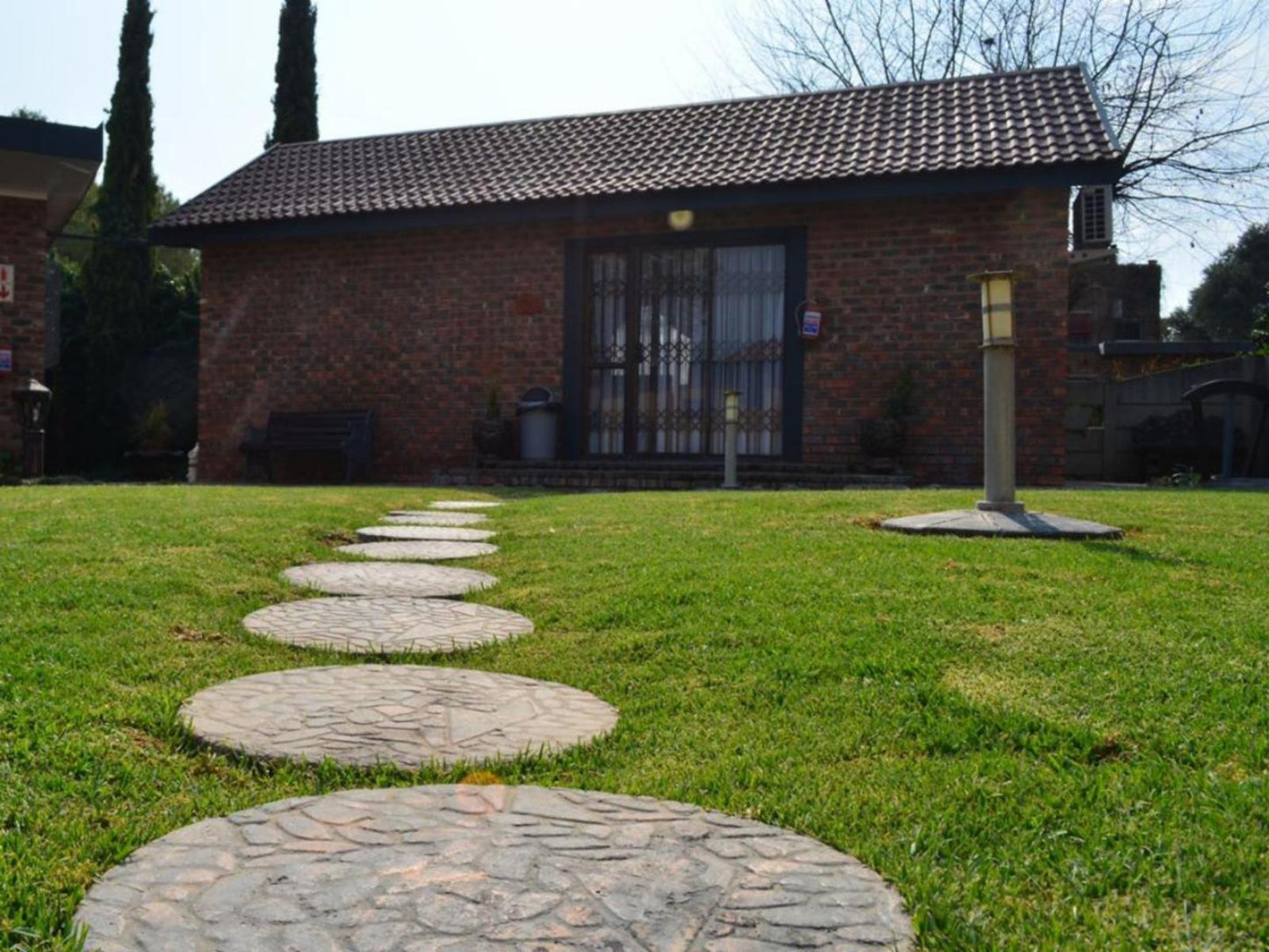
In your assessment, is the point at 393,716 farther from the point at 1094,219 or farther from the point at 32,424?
the point at 32,424

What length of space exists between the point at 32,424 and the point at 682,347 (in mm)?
6501

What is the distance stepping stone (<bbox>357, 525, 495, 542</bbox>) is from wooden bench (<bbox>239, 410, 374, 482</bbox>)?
5.83m

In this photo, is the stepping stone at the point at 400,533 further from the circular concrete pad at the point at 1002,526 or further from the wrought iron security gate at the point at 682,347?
the wrought iron security gate at the point at 682,347

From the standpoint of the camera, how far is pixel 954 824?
5.32ft

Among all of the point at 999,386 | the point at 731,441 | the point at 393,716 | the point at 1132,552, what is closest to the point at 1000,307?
the point at 999,386

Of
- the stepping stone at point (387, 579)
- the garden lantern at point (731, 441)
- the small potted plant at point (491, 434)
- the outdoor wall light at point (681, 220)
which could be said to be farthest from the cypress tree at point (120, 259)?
the stepping stone at point (387, 579)

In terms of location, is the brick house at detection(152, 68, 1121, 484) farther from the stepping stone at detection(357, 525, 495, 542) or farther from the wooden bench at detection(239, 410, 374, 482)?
the stepping stone at detection(357, 525, 495, 542)

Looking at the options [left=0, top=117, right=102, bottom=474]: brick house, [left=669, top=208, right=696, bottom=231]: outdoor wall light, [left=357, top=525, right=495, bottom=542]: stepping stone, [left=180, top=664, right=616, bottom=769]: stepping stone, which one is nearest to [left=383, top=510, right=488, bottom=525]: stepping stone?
[left=357, top=525, right=495, bottom=542]: stepping stone

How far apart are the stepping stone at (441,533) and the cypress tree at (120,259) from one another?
1126 cm

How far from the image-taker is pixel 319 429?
456 inches

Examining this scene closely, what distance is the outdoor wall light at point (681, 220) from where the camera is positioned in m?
10.7

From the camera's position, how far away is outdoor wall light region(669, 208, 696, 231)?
10734 millimetres

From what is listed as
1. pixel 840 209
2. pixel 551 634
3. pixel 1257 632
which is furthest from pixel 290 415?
pixel 1257 632

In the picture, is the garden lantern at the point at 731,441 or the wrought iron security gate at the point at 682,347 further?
the wrought iron security gate at the point at 682,347
